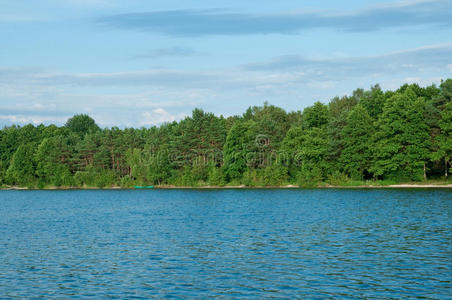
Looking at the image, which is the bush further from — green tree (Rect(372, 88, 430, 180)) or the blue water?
the blue water

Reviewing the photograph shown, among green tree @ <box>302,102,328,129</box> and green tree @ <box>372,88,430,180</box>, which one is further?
green tree @ <box>302,102,328,129</box>

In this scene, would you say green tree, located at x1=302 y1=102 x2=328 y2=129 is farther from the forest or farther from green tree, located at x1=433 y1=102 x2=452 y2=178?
green tree, located at x1=433 y1=102 x2=452 y2=178

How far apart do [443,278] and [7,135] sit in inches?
7286

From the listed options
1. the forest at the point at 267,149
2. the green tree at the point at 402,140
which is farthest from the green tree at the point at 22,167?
the green tree at the point at 402,140

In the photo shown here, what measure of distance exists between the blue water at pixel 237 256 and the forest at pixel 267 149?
171 feet

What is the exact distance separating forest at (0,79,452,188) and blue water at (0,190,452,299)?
2057 inches

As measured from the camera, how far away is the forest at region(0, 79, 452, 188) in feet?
353

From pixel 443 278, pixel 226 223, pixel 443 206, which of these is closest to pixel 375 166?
pixel 443 206

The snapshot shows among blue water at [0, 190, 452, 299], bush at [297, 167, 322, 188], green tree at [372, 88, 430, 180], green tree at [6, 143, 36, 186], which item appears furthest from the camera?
green tree at [6, 143, 36, 186]

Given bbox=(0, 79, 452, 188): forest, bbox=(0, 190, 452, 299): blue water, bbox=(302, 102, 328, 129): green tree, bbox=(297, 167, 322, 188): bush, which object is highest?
bbox=(302, 102, 328, 129): green tree

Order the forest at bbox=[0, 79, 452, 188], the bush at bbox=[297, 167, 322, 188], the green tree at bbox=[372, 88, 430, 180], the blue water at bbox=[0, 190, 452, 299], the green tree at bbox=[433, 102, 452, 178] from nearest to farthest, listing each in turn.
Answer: the blue water at bbox=[0, 190, 452, 299]
the green tree at bbox=[433, 102, 452, 178]
the green tree at bbox=[372, 88, 430, 180]
the forest at bbox=[0, 79, 452, 188]
the bush at bbox=[297, 167, 322, 188]

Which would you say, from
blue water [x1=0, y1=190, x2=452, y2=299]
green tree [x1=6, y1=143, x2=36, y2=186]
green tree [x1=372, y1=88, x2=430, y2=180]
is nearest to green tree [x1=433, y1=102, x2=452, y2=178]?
green tree [x1=372, y1=88, x2=430, y2=180]

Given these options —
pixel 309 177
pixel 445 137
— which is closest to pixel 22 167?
pixel 309 177

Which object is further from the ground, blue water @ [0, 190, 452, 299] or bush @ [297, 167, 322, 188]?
bush @ [297, 167, 322, 188]
